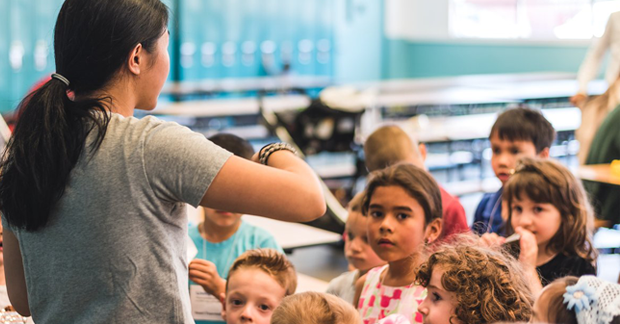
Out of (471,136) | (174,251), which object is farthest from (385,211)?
(471,136)

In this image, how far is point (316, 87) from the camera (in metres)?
11.0

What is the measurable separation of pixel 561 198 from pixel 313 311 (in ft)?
4.03

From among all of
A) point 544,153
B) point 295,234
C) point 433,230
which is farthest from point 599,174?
point 433,230

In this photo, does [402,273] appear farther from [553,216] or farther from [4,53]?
[4,53]

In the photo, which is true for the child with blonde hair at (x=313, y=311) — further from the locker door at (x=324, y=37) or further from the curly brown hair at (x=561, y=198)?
the locker door at (x=324, y=37)

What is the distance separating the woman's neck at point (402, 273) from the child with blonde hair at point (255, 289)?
27cm

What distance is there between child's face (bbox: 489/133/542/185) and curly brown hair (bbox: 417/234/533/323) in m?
1.46

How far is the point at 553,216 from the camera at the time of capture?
7.91 feet

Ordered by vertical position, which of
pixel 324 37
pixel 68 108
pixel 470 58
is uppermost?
pixel 68 108

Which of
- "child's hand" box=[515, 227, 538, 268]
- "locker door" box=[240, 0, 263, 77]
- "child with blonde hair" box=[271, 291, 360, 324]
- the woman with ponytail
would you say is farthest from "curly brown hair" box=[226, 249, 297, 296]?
"locker door" box=[240, 0, 263, 77]

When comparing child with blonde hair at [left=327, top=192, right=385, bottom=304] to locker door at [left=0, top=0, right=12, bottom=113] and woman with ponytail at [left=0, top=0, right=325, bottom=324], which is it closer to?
woman with ponytail at [left=0, top=0, right=325, bottom=324]

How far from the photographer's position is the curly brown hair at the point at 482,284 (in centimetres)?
153

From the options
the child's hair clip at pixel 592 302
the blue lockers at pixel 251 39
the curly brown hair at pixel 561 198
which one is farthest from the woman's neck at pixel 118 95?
the blue lockers at pixel 251 39

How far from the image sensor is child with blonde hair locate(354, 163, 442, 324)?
6.54 ft
